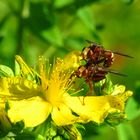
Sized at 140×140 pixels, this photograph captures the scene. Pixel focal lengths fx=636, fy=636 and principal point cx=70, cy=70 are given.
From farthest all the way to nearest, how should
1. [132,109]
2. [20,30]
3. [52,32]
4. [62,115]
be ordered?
[20,30]
[52,32]
[132,109]
[62,115]

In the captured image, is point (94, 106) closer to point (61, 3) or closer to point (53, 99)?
point (53, 99)

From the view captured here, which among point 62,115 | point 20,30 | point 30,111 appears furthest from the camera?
point 20,30

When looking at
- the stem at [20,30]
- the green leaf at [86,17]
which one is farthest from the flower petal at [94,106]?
the stem at [20,30]

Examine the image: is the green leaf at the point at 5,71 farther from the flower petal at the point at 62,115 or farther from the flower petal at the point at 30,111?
the flower petal at the point at 62,115

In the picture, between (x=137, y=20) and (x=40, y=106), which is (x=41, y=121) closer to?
(x=40, y=106)

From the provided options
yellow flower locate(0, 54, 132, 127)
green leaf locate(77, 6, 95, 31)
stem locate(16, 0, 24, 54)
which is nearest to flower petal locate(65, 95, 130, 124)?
yellow flower locate(0, 54, 132, 127)

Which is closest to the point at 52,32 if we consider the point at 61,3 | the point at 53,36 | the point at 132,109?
→ the point at 53,36

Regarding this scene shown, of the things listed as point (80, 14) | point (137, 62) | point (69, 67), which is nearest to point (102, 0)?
point (80, 14)

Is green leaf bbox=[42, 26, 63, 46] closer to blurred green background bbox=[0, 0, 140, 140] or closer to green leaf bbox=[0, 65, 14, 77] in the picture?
blurred green background bbox=[0, 0, 140, 140]
